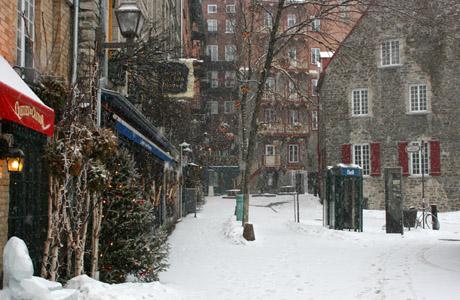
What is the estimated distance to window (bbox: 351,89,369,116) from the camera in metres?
35.7

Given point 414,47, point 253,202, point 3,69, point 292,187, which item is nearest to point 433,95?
point 414,47

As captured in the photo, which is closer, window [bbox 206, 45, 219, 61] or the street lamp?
the street lamp

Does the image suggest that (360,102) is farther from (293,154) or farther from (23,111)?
(23,111)

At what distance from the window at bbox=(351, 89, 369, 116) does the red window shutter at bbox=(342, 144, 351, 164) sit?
208cm

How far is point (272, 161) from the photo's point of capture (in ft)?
176

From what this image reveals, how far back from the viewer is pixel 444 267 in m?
12.0

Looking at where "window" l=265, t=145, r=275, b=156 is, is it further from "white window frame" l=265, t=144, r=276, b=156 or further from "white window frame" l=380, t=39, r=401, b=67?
"white window frame" l=380, t=39, r=401, b=67

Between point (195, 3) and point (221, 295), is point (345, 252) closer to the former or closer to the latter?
point (221, 295)

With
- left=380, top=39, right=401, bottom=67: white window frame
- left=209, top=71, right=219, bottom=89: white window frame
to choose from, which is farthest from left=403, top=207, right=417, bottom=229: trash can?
left=209, top=71, right=219, bottom=89: white window frame

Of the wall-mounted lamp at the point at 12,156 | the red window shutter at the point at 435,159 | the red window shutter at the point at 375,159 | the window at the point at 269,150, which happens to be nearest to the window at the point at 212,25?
the window at the point at 269,150

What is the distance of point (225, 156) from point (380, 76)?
75.4 feet

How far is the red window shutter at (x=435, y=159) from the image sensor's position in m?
33.4

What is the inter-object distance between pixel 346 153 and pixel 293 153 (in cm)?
1978

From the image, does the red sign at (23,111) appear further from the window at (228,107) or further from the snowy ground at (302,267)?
the window at (228,107)
